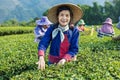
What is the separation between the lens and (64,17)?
609 centimetres

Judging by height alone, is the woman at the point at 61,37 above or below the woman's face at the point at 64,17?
below

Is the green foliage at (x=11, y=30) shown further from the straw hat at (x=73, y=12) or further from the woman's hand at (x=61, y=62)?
the woman's hand at (x=61, y=62)

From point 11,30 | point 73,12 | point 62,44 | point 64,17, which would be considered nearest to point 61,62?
point 62,44

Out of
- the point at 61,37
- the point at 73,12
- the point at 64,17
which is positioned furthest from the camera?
the point at 73,12

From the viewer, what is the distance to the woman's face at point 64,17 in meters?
6.10

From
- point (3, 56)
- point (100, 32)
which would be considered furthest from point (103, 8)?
point (3, 56)

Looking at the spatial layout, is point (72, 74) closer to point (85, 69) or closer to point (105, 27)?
point (85, 69)

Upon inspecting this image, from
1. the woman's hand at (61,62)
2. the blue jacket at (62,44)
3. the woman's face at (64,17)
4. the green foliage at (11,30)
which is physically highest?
the woman's face at (64,17)

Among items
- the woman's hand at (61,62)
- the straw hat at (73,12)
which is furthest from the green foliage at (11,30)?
the woman's hand at (61,62)

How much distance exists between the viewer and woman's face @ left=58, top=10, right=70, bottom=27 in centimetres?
610

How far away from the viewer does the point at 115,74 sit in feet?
18.5

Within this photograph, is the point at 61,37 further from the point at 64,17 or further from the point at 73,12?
the point at 73,12

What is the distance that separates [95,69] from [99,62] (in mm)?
607

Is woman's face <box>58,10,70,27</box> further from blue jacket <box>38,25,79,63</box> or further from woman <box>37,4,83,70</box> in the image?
blue jacket <box>38,25,79,63</box>
